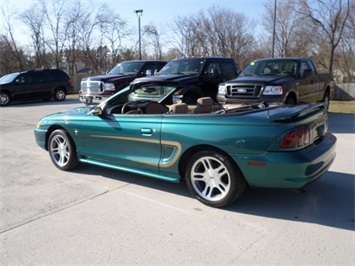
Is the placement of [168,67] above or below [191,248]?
above

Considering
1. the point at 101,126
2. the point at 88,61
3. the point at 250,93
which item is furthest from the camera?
the point at 88,61

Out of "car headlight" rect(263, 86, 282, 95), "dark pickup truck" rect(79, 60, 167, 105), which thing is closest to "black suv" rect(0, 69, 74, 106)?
"dark pickup truck" rect(79, 60, 167, 105)

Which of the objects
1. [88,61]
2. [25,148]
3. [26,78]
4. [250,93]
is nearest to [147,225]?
[25,148]

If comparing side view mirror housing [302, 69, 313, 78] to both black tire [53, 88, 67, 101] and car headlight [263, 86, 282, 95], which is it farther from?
black tire [53, 88, 67, 101]

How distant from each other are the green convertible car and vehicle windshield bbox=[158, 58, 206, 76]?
476 centimetres

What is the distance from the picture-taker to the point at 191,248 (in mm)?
3031

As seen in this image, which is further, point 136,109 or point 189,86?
point 189,86

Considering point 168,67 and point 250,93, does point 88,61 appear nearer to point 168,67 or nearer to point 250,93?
point 168,67

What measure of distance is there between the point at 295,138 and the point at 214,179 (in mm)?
999

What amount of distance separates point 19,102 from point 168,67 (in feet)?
39.9

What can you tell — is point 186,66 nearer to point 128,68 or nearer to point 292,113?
point 128,68

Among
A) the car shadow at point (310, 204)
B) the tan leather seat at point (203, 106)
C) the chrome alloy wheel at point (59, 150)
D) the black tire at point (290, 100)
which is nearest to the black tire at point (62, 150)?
the chrome alloy wheel at point (59, 150)

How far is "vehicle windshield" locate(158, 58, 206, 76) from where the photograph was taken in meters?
9.59

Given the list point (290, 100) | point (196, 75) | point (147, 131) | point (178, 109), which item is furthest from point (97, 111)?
point (290, 100)
